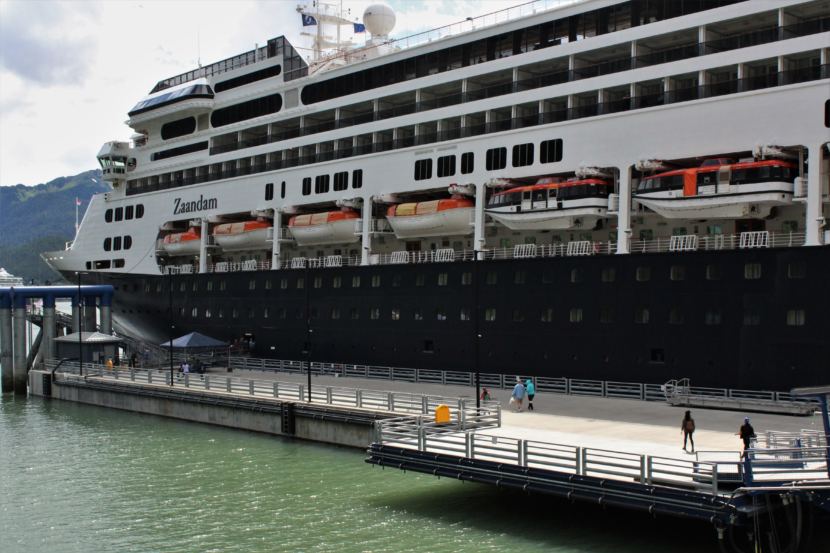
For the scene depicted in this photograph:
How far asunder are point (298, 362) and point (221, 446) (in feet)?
40.0

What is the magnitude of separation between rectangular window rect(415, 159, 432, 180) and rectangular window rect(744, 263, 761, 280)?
15.6 meters

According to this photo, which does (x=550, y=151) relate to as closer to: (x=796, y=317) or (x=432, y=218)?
(x=432, y=218)

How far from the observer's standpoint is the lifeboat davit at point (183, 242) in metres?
52.4

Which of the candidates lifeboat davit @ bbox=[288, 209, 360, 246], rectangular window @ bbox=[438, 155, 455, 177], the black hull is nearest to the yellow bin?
the black hull

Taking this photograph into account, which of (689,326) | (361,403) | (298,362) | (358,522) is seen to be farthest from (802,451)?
(298,362)

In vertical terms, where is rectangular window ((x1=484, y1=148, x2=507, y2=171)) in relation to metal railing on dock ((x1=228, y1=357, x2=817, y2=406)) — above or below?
above

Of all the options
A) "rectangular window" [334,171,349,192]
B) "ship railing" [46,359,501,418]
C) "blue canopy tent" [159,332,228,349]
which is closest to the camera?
"ship railing" [46,359,501,418]

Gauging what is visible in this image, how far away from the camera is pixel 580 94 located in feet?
117

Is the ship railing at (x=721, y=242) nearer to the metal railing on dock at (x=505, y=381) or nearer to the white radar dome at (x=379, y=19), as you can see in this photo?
the metal railing on dock at (x=505, y=381)

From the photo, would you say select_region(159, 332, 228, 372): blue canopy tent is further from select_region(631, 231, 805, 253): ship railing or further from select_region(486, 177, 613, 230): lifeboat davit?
select_region(631, 231, 805, 253): ship railing

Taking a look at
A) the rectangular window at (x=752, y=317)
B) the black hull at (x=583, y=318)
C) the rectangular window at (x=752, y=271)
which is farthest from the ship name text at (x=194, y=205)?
the rectangular window at (x=752, y=317)

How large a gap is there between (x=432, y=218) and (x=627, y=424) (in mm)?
15906

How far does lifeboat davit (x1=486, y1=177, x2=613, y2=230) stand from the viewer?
33938mm

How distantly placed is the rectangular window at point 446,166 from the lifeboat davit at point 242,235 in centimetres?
1186
